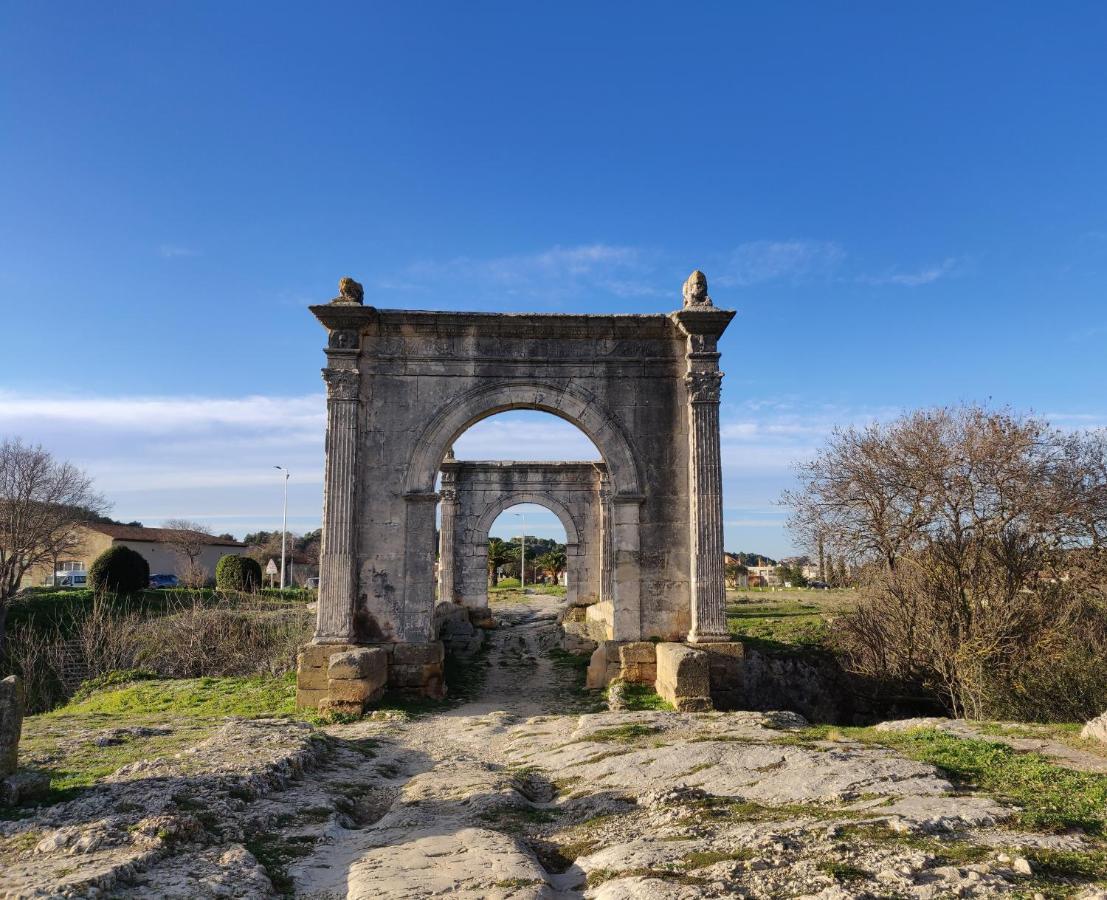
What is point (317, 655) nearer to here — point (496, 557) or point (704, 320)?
point (704, 320)

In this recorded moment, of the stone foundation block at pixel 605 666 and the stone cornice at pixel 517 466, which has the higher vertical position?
the stone cornice at pixel 517 466

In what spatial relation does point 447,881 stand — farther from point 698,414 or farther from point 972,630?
point 972,630

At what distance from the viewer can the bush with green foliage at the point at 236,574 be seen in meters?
25.8

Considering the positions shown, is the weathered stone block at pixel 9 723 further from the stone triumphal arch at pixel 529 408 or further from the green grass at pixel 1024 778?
the green grass at pixel 1024 778

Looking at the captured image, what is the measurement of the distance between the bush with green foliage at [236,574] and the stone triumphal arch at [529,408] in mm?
17597

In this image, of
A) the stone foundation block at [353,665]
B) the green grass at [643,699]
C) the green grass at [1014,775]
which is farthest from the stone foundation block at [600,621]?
the green grass at [1014,775]

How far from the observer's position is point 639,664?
999 centimetres

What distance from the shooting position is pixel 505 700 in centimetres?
1052

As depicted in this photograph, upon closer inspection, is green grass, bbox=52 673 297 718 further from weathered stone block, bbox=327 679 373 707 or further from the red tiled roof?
the red tiled roof

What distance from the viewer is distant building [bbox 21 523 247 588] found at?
125 ft

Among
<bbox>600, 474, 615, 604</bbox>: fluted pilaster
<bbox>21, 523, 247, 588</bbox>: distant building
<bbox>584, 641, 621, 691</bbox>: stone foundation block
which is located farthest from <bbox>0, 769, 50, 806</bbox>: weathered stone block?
<bbox>21, 523, 247, 588</bbox>: distant building

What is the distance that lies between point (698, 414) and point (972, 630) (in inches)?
186

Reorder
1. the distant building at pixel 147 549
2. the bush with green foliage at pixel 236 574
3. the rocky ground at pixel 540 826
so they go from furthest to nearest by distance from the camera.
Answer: the distant building at pixel 147 549
the bush with green foliage at pixel 236 574
the rocky ground at pixel 540 826

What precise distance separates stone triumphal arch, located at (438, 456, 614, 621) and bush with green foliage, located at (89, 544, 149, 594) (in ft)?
37.5
